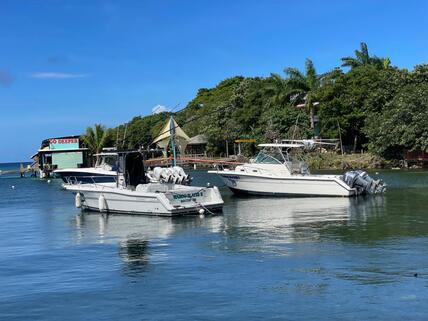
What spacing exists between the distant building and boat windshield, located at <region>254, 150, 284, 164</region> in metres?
45.7

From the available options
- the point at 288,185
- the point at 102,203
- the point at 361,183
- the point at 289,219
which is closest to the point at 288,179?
the point at 288,185

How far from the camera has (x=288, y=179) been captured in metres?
32.5

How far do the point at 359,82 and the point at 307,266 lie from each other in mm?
56072

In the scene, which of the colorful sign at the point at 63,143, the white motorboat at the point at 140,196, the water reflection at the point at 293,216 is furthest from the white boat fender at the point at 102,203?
the colorful sign at the point at 63,143

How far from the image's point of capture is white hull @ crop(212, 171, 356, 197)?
3131cm

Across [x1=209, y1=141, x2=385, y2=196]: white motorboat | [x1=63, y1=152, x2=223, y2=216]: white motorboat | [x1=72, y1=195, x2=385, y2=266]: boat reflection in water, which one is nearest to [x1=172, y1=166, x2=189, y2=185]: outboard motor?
[x1=209, y1=141, x2=385, y2=196]: white motorboat

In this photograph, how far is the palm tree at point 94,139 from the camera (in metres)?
77.4

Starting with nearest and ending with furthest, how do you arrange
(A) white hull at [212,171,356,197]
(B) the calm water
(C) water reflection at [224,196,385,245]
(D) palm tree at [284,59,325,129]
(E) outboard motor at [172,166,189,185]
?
(B) the calm water, (C) water reflection at [224,196,385,245], (A) white hull at [212,171,356,197], (E) outboard motor at [172,166,189,185], (D) palm tree at [284,59,325,129]

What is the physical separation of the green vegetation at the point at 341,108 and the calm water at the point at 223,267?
2720cm

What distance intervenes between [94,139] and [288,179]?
165ft

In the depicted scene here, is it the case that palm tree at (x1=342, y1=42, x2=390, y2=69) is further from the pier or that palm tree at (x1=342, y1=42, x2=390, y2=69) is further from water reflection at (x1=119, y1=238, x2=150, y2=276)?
water reflection at (x1=119, y1=238, x2=150, y2=276)

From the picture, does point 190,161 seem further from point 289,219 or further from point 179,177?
point 289,219

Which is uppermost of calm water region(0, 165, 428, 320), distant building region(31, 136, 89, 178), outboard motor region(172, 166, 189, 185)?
distant building region(31, 136, 89, 178)

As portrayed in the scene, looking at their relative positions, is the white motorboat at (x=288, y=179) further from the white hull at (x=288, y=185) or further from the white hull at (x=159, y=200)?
the white hull at (x=159, y=200)
